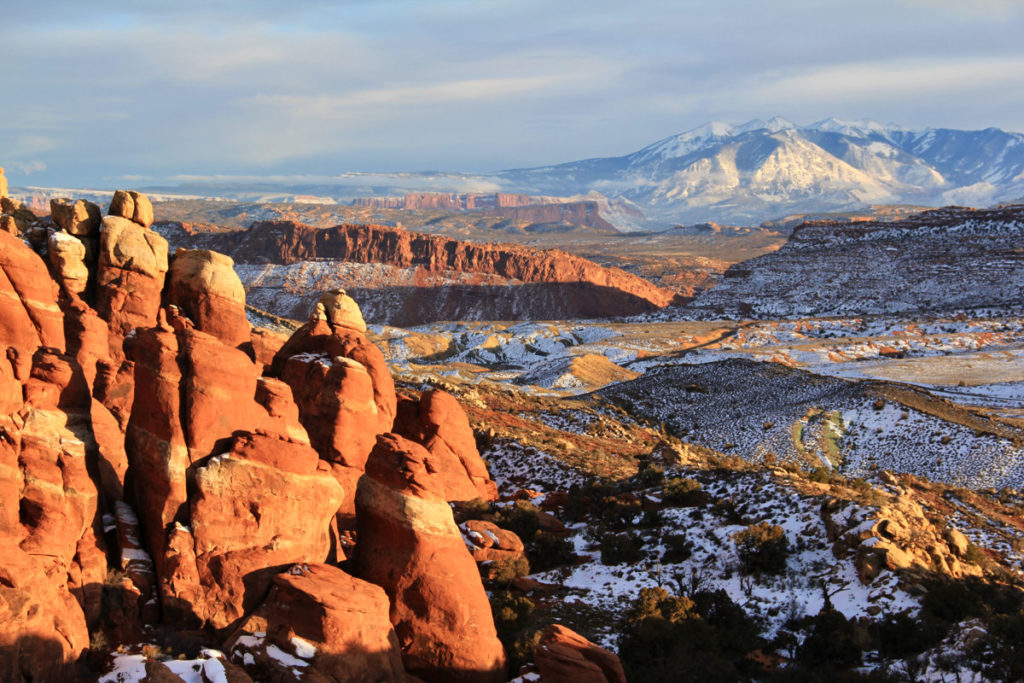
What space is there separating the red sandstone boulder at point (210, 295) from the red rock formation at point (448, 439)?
723 centimetres

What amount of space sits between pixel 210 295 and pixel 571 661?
41.1 feet

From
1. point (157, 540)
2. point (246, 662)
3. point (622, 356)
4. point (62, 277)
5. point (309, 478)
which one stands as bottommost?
point (622, 356)

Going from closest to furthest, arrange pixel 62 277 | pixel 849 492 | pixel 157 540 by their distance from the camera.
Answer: pixel 157 540
pixel 62 277
pixel 849 492

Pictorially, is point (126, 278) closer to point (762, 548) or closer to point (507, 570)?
point (507, 570)

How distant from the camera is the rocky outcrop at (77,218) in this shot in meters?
20.4

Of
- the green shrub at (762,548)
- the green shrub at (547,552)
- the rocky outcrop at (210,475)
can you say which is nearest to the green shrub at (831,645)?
the green shrub at (762,548)

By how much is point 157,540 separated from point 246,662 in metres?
3.22

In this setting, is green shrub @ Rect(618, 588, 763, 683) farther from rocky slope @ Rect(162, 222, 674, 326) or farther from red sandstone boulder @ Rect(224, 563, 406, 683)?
rocky slope @ Rect(162, 222, 674, 326)

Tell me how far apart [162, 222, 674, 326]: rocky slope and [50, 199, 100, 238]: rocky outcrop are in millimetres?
97318

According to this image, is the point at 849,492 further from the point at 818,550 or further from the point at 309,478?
the point at 309,478

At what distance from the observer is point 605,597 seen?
20109mm

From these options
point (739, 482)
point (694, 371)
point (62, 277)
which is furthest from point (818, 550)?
point (694, 371)

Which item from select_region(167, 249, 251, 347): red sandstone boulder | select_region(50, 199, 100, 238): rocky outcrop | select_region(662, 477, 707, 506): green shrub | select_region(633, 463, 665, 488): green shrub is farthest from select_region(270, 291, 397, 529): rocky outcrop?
select_region(633, 463, 665, 488): green shrub

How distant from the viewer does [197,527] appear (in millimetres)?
13789
